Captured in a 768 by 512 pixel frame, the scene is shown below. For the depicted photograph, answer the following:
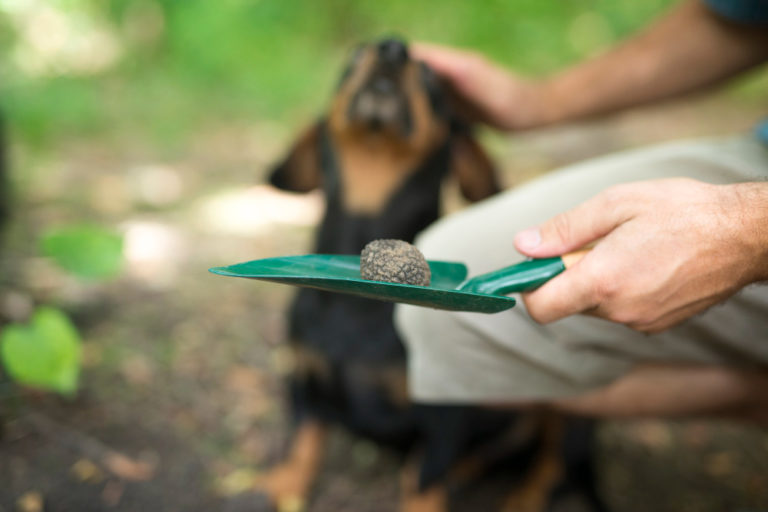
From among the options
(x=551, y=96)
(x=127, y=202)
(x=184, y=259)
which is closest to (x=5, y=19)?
(x=127, y=202)

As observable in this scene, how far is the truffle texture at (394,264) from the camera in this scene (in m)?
1.12

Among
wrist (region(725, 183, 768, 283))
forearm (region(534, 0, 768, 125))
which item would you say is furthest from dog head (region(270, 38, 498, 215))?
wrist (region(725, 183, 768, 283))

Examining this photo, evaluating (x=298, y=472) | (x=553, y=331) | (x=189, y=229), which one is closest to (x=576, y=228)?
(x=553, y=331)

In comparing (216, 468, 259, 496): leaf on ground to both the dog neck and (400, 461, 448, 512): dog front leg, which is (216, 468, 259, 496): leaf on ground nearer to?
(400, 461, 448, 512): dog front leg

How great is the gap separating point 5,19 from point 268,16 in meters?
2.44

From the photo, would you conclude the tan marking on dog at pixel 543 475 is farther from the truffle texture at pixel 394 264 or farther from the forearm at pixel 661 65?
the truffle texture at pixel 394 264

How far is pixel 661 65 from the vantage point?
7.45ft

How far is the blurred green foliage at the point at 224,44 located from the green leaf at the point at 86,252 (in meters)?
3.46

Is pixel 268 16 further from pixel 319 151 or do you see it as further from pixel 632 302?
pixel 632 302

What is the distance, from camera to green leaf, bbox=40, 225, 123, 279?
205cm

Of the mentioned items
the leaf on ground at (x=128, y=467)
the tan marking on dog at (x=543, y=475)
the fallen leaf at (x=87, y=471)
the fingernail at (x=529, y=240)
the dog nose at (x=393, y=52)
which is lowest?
the tan marking on dog at (x=543, y=475)

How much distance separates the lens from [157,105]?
229 inches

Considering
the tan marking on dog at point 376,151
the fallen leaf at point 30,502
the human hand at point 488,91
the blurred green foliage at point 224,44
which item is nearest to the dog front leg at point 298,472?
the fallen leaf at point 30,502

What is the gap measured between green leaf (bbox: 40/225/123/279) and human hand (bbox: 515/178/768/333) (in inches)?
58.4
